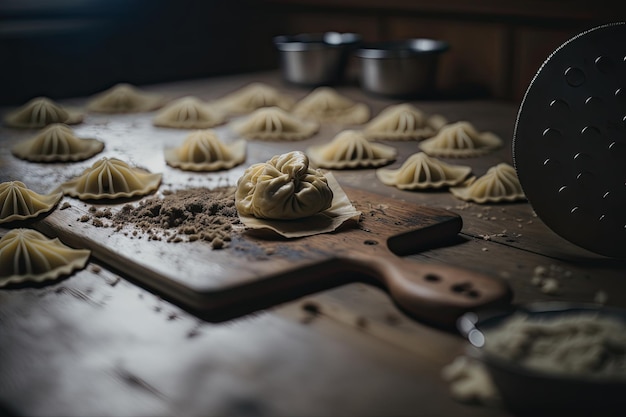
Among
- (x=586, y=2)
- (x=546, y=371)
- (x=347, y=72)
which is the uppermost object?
(x=586, y=2)

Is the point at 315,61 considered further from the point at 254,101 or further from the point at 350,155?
the point at 350,155

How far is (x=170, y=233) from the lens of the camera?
5.97 ft

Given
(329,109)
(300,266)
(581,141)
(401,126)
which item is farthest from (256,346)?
(329,109)

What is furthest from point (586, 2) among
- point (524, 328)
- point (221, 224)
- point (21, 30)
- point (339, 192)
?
point (21, 30)

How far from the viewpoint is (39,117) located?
326 centimetres

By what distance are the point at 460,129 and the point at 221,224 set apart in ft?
3.98

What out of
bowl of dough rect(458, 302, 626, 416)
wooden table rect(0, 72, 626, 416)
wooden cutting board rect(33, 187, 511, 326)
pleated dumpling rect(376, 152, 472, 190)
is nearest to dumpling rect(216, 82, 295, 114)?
pleated dumpling rect(376, 152, 472, 190)

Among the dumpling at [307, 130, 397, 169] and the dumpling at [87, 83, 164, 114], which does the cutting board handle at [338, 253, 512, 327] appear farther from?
the dumpling at [87, 83, 164, 114]

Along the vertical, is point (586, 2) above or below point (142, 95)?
above

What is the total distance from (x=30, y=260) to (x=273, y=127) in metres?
1.53

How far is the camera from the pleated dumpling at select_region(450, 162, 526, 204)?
215 cm

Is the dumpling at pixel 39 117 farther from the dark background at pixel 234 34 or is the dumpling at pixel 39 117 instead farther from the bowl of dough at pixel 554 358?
the bowl of dough at pixel 554 358

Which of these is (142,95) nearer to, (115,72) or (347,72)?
(115,72)

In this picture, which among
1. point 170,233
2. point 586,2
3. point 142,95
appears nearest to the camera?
point 170,233
